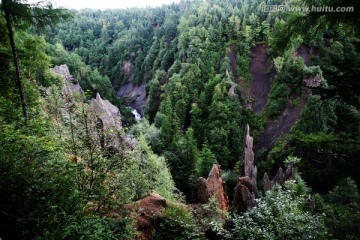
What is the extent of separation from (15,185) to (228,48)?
209 feet

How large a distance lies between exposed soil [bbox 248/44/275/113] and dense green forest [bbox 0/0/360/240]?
13.4 inches

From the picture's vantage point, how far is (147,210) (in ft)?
25.8

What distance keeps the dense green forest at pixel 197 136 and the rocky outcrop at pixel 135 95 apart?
77cm

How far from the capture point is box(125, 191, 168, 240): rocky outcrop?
23.3ft

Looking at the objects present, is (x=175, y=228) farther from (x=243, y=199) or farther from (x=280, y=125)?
(x=280, y=125)

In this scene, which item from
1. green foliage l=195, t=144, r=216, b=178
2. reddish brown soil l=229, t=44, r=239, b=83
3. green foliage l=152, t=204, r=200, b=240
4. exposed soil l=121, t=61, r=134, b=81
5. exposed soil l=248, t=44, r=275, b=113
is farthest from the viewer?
exposed soil l=121, t=61, r=134, b=81

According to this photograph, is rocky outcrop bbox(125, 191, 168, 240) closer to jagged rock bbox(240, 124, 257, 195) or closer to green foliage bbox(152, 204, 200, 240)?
green foliage bbox(152, 204, 200, 240)

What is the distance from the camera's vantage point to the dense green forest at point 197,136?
4.74m

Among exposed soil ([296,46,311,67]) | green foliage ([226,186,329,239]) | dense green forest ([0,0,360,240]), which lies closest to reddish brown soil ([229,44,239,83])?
dense green forest ([0,0,360,240])

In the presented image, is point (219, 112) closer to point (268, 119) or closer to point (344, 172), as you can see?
point (268, 119)

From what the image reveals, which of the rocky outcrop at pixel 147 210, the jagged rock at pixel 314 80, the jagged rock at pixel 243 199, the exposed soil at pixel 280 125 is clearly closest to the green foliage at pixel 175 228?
the rocky outcrop at pixel 147 210

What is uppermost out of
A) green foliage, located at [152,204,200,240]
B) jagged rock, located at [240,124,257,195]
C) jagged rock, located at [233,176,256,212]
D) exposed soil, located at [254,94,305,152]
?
exposed soil, located at [254,94,305,152]

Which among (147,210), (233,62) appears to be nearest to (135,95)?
(233,62)

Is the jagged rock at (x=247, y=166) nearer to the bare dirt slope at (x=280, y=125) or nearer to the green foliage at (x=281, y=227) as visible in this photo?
the bare dirt slope at (x=280, y=125)
